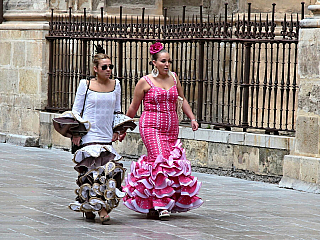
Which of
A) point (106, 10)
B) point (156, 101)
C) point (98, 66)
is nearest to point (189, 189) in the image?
point (156, 101)

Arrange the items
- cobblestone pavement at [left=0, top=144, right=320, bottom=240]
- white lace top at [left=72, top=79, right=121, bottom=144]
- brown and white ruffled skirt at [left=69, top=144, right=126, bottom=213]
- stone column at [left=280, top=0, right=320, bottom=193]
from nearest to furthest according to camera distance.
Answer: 1. cobblestone pavement at [left=0, top=144, right=320, bottom=240]
2. brown and white ruffled skirt at [left=69, top=144, right=126, bottom=213]
3. white lace top at [left=72, top=79, right=121, bottom=144]
4. stone column at [left=280, top=0, right=320, bottom=193]

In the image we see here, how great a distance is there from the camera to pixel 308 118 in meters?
10.1

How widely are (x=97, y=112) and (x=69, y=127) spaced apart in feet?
1.01

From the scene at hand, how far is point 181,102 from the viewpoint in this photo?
8.38 metres

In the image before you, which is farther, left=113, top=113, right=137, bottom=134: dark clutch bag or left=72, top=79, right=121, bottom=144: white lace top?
left=113, top=113, right=137, bottom=134: dark clutch bag

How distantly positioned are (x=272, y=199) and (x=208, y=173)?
102 inches

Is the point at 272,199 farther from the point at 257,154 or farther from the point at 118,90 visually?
the point at 118,90

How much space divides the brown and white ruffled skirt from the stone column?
3370mm

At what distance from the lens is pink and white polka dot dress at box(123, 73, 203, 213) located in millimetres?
7816

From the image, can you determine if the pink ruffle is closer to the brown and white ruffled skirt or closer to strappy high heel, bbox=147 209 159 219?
strappy high heel, bbox=147 209 159 219

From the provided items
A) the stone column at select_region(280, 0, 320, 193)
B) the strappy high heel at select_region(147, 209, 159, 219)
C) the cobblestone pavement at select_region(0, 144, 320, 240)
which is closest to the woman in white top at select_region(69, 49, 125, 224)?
the cobblestone pavement at select_region(0, 144, 320, 240)

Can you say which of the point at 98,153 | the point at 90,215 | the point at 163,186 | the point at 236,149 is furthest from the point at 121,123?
the point at 236,149

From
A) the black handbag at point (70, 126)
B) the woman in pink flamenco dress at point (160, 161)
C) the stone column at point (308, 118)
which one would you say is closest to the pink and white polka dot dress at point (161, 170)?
the woman in pink flamenco dress at point (160, 161)

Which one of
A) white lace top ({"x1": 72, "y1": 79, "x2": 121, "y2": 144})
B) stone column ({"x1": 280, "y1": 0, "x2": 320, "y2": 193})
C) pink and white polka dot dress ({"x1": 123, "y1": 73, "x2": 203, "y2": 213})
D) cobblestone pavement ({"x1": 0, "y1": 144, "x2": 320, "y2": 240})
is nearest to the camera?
cobblestone pavement ({"x1": 0, "y1": 144, "x2": 320, "y2": 240})
